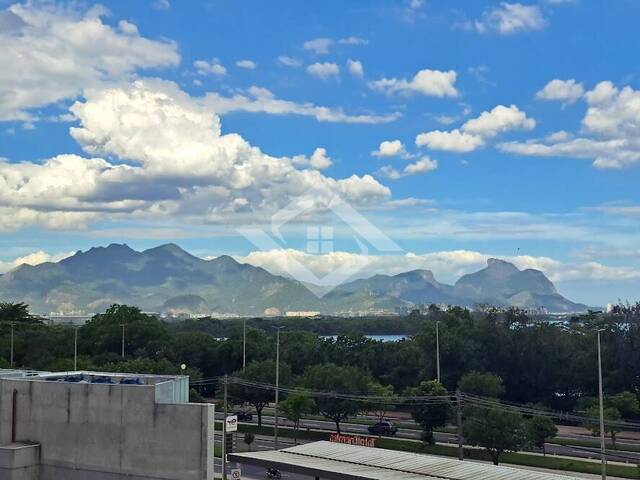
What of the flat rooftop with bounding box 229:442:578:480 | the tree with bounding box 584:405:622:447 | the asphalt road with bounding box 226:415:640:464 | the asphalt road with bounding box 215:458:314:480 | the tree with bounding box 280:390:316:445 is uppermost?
Result: the flat rooftop with bounding box 229:442:578:480

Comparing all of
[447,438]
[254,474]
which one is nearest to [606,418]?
[447,438]

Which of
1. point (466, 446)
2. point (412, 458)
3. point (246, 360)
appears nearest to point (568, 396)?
point (466, 446)

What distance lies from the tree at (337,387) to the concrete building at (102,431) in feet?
162

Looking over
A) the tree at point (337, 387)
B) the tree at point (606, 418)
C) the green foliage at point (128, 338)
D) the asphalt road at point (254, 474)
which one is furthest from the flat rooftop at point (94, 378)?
the green foliage at point (128, 338)

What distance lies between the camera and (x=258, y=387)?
8650cm

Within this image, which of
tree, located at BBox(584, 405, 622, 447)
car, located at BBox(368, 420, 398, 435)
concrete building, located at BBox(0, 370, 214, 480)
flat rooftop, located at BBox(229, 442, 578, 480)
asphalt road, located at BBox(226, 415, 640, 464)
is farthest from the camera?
car, located at BBox(368, 420, 398, 435)

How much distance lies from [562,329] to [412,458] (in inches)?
2984

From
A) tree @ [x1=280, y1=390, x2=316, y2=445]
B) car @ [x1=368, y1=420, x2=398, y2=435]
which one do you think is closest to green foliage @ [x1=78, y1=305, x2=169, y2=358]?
tree @ [x1=280, y1=390, x2=316, y2=445]

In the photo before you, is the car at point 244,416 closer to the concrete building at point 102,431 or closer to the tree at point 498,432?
the tree at point 498,432

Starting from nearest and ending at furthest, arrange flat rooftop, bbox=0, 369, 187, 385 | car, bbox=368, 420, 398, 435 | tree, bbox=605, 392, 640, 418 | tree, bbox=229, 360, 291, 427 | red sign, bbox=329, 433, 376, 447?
flat rooftop, bbox=0, 369, 187, 385
red sign, bbox=329, 433, 376, 447
tree, bbox=605, 392, 640, 418
car, bbox=368, 420, 398, 435
tree, bbox=229, 360, 291, 427

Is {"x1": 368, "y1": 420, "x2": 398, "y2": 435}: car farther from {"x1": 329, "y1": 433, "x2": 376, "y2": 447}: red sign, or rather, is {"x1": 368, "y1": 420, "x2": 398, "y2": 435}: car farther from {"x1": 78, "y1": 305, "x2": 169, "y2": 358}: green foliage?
{"x1": 78, "y1": 305, "x2": 169, "y2": 358}: green foliage

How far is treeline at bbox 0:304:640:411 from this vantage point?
310ft

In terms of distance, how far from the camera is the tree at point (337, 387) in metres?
79.6

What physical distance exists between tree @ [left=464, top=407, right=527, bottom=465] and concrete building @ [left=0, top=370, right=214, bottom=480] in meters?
38.4
